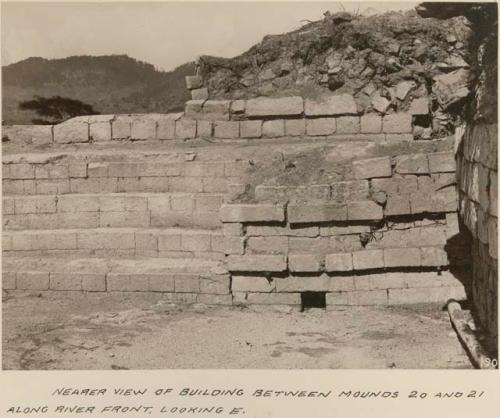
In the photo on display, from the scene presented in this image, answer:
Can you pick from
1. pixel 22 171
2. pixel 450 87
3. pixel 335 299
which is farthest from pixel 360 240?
pixel 22 171

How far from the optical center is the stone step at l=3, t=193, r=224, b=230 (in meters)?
8.78

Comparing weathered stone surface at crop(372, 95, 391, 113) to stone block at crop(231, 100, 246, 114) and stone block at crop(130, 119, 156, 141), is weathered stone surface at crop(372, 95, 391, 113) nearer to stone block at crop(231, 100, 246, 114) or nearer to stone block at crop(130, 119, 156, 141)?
stone block at crop(231, 100, 246, 114)

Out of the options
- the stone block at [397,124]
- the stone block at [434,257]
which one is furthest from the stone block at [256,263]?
the stone block at [397,124]

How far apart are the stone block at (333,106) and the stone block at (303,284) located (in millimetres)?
4125

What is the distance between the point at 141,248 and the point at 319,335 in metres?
3.33

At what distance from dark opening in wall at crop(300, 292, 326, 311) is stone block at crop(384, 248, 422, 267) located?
1.05 meters

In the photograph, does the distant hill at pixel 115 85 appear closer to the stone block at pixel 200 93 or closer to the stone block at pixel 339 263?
the stone block at pixel 200 93

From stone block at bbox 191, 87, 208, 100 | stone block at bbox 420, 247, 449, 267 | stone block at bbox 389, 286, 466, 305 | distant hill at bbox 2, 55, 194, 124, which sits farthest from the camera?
distant hill at bbox 2, 55, 194, 124

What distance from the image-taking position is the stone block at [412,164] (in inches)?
305

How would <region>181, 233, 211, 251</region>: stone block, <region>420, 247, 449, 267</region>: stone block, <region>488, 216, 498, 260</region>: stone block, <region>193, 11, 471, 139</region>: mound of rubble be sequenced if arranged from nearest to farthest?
1. <region>488, 216, 498, 260</region>: stone block
2. <region>420, 247, 449, 267</region>: stone block
3. <region>181, 233, 211, 251</region>: stone block
4. <region>193, 11, 471, 139</region>: mound of rubble

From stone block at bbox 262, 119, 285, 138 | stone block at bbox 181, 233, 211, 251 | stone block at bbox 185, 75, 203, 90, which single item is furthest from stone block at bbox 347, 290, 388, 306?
stone block at bbox 185, 75, 203, 90

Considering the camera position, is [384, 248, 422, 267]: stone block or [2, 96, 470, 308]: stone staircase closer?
[384, 248, 422, 267]: stone block

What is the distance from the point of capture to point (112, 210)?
29.6 feet
